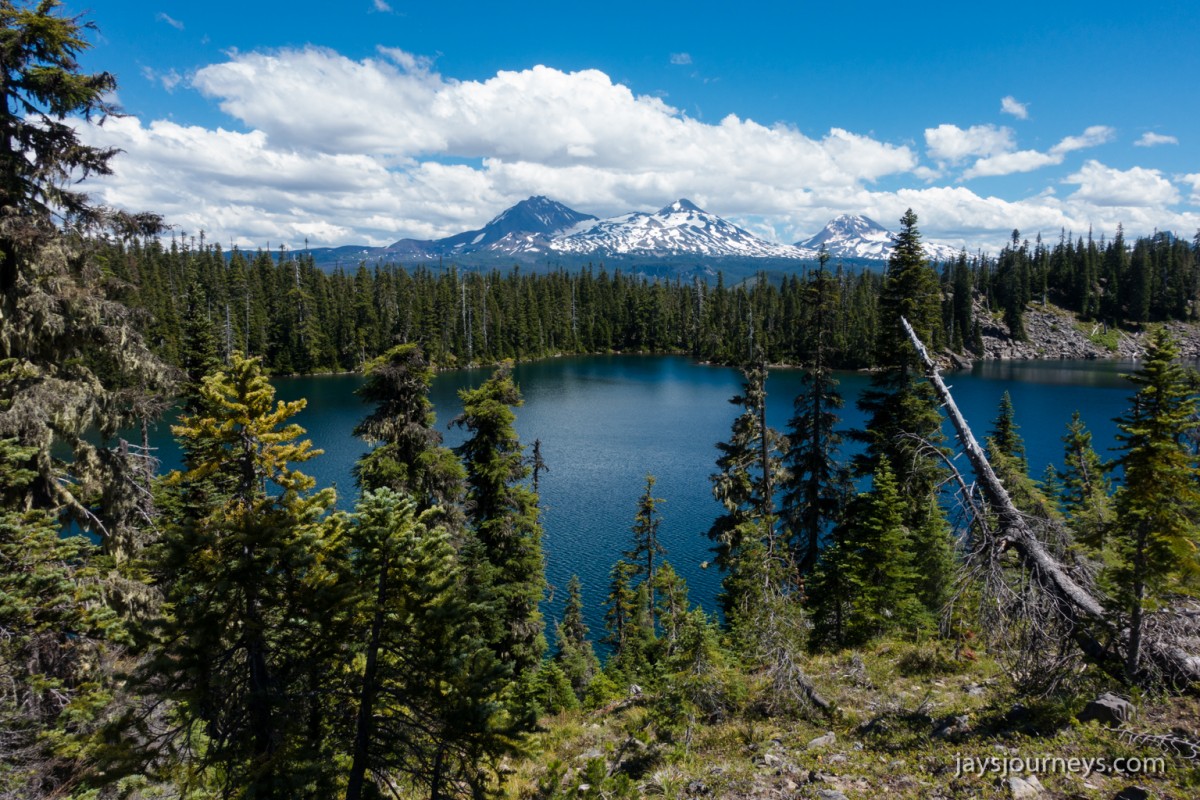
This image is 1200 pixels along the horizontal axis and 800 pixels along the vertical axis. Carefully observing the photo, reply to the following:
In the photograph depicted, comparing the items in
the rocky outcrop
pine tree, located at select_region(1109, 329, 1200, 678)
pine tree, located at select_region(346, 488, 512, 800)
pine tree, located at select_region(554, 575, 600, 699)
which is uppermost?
the rocky outcrop

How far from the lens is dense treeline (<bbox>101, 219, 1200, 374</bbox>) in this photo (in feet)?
338

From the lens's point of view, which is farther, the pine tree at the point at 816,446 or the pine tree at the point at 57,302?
the pine tree at the point at 816,446

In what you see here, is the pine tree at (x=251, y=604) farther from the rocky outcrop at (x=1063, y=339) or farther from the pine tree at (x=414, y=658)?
the rocky outcrop at (x=1063, y=339)

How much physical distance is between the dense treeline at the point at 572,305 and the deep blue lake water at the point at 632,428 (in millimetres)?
9710

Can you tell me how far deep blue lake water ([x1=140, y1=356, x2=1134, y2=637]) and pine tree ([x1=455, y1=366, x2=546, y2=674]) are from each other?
505 centimetres

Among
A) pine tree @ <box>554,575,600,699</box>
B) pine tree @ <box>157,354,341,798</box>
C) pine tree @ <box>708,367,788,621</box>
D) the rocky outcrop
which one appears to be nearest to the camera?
pine tree @ <box>157,354,341,798</box>

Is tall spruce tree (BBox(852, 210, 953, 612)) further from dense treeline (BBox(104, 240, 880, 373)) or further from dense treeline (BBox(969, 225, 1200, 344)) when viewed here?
dense treeline (BBox(969, 225, 1200, 344))

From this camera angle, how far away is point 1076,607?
8.30 meters

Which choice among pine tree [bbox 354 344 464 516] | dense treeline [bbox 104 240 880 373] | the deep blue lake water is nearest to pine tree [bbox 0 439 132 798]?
pine tree [bbox 354 344 464 516]

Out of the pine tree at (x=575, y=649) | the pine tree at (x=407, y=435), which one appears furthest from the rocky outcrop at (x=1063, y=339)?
the pine tree at (x=407, y=435)

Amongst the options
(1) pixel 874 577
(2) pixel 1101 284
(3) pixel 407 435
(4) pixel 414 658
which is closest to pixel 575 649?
(3) pixel 407 435

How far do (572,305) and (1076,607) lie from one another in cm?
14787

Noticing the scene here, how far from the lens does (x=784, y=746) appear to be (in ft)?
33.1

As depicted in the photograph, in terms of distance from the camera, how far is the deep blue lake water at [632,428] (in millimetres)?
35906
